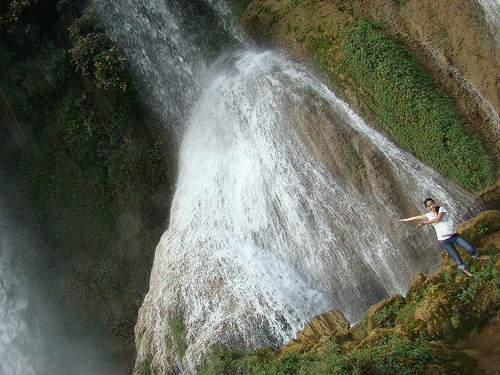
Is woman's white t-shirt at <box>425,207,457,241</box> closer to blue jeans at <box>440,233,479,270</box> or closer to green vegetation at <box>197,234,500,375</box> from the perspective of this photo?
blue jeans at <box>440,233,479,270</box>

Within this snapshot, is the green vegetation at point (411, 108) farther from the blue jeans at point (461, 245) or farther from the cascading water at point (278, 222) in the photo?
the blue jeans at point (461, 245)

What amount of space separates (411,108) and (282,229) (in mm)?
4156

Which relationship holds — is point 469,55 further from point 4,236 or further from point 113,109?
point 4,236

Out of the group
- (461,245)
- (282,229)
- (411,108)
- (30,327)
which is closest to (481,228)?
(461,245)

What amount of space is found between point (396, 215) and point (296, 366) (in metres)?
4.18

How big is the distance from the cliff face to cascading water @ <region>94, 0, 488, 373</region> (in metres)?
0.60

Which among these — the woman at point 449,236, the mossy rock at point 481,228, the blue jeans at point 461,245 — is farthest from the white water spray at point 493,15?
the blue jeans at point 461,245

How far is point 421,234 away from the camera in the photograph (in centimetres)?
760

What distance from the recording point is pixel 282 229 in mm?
8219

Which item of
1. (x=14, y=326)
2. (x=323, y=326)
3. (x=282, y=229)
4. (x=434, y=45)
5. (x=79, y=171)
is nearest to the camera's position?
(x=323, y=326)

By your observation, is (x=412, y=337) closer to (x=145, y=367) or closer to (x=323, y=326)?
(x=323, y=326)

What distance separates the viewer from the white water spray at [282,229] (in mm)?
7477

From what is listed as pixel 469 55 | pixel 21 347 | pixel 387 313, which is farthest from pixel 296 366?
pixel 21 347

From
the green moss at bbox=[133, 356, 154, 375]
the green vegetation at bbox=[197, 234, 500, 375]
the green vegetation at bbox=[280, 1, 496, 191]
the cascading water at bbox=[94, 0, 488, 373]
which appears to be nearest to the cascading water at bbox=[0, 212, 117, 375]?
the green moss at bbox=[133, 356, 154, 375]
